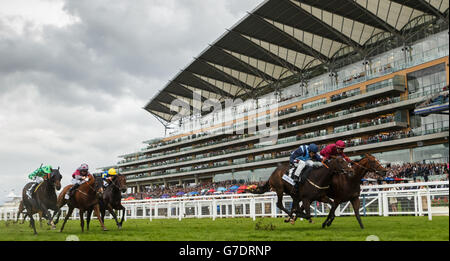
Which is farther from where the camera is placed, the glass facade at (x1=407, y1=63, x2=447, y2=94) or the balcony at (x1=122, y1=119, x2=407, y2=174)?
the balcony at (x1=122, y1=119, x2=407, y2=174)

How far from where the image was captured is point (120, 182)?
40.2 feet

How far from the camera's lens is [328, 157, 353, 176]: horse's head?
9328mm

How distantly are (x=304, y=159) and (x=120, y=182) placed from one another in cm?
523

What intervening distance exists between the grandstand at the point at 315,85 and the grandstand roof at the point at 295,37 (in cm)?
12

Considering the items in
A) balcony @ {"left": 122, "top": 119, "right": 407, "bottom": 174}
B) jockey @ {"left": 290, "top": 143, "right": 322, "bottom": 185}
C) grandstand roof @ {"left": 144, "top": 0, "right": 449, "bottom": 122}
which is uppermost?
grandstand roof @ {"left": 144, "top": 0, "right": 449, "bottom": 122}

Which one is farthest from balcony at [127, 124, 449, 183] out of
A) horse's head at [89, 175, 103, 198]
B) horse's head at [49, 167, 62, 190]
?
horse's head at [49, 167, 62, 190]

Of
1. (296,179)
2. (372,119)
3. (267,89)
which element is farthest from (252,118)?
(296,179)

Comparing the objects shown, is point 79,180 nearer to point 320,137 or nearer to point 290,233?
point 290,233

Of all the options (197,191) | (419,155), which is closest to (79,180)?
(419,155)

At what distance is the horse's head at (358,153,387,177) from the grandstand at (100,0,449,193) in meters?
23.8

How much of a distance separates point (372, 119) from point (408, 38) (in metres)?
9.09

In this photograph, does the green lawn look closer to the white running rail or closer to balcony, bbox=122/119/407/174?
the white running rail

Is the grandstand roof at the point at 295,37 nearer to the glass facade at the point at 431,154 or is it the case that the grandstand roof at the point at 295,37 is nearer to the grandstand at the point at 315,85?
the grandstand at the point at 315,85

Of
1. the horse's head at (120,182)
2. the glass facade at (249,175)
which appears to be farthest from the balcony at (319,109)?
the horse's head at (120,182)
